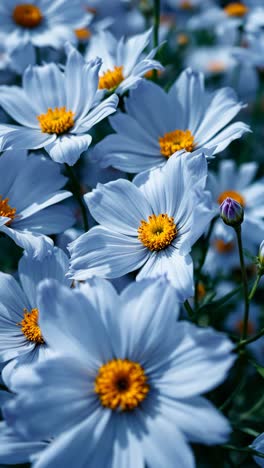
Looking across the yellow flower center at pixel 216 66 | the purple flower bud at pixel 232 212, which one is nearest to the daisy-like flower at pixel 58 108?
the purple flower bud at pixel 232 212

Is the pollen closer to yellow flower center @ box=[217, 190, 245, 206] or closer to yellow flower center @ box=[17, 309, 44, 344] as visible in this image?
yellow flower center @ box=[17, 309, 44, 344]

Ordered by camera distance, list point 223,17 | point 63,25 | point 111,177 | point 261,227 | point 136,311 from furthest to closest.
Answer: point 223,17
point 111,177
point 63,25
point 261,227
point 136,311

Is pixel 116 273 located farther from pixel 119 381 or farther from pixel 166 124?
pixel 166 124

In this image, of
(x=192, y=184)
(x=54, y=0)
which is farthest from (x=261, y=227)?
(x=54, y=0)

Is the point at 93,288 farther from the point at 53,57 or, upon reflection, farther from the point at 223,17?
the point at 53,57

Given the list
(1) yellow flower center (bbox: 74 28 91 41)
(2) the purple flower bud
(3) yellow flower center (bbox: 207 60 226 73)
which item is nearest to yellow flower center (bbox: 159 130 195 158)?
(2) the purple flower bud

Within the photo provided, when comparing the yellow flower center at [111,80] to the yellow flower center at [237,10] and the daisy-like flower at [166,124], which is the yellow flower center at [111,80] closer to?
the daisy-like flower at [166,124]
